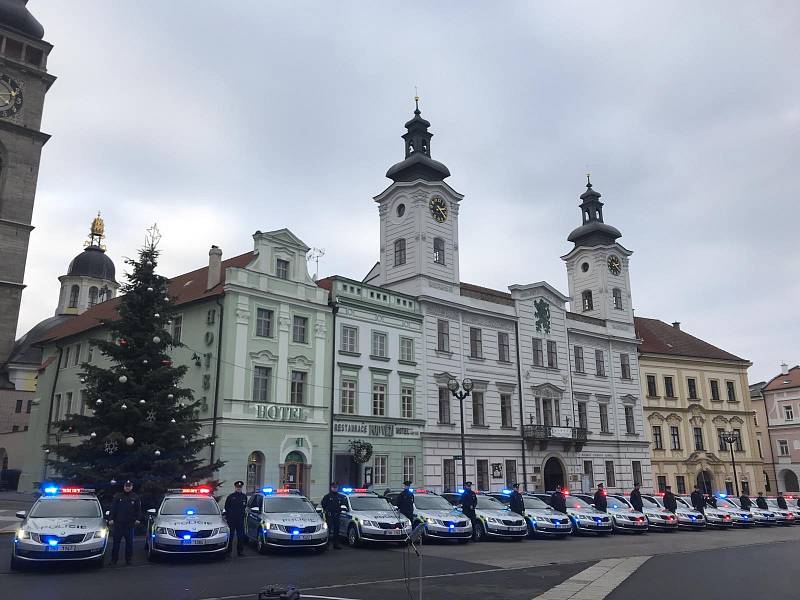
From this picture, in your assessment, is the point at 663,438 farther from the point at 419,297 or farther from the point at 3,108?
the point at 3,108

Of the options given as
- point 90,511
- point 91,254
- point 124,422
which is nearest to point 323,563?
point 90,511

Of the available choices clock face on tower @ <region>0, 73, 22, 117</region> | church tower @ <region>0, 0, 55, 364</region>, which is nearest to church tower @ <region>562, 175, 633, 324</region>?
church tower @ <region>0, 0, 55, 364</region>

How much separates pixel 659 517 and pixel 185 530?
18.9 metres

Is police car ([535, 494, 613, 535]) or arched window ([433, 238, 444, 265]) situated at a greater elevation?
arched window ([433, 238, 444, 265])

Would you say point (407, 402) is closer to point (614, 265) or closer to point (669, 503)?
point (669, 503)

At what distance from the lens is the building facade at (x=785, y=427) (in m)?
68.1

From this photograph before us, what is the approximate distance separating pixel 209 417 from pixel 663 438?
36.1 m

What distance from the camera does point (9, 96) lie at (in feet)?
197

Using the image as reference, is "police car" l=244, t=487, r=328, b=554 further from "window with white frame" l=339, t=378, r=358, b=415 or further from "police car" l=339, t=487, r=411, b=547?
"window with white frame" l=339, t=378, r=358, b=415

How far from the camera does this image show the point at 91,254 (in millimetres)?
88000

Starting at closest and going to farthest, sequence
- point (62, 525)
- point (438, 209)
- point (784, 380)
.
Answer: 1. point (62, 525)
2. point (438, 209)
3. point (784, 380)

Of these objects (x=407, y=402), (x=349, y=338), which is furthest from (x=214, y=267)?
(x=407, y=402)

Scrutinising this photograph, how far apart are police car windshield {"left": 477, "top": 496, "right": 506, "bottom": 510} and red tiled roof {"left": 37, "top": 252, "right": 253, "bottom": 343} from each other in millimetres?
13950

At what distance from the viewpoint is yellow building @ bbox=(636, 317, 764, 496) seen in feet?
167
